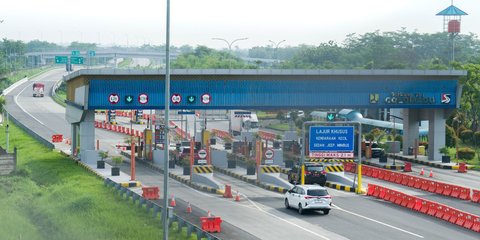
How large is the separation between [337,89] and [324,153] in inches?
644

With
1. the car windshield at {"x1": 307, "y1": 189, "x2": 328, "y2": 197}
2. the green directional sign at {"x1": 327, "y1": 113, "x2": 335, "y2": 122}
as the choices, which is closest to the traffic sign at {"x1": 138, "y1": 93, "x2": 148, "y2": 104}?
the green directional sign at {"x1": 327, "y1": 113, "x2": 335, "y2": 122}

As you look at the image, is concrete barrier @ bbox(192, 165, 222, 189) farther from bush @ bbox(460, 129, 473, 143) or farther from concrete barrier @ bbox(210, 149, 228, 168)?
bush @ bbox(460, 129, 473, 143)

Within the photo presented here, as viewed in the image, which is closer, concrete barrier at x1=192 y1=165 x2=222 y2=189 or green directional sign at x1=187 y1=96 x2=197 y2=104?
concrete barrier at x1=192 y1=165 x2=222 y2=189

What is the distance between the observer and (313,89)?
70.0 metres

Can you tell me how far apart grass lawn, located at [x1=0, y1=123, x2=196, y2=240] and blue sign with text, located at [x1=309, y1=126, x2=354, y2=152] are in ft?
41.5

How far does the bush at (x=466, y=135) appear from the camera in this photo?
94.0m

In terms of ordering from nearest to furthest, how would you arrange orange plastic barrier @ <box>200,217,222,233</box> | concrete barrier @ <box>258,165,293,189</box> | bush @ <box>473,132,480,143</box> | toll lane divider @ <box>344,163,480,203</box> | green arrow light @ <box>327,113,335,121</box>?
orange plastic barrier @ <box>200,217,222,233</box> < toll lane divider @ <box>344,163,480,203</box> < concrete barrier @ <box>258,165,293,189</box> < green arrow light @ <box>327,113,335,121</box> < bush @ <box>473,132,480,143</box>

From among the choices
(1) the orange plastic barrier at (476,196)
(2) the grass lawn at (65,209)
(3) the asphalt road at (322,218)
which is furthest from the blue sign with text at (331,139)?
(2) the grass lawn at (65,209)

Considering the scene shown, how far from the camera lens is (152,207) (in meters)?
43.6

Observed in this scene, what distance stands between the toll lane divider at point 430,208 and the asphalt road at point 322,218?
0.43 meters

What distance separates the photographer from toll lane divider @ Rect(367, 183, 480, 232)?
1682 inches

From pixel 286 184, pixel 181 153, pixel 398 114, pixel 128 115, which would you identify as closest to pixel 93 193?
pixel 286 184

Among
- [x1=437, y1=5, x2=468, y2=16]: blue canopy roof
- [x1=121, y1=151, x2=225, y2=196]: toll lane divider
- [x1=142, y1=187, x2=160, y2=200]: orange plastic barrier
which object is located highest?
[x1=437, y1=5, x2=468, y2=16]: blue canopy roof

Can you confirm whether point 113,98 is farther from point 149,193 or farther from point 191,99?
point 149,193
